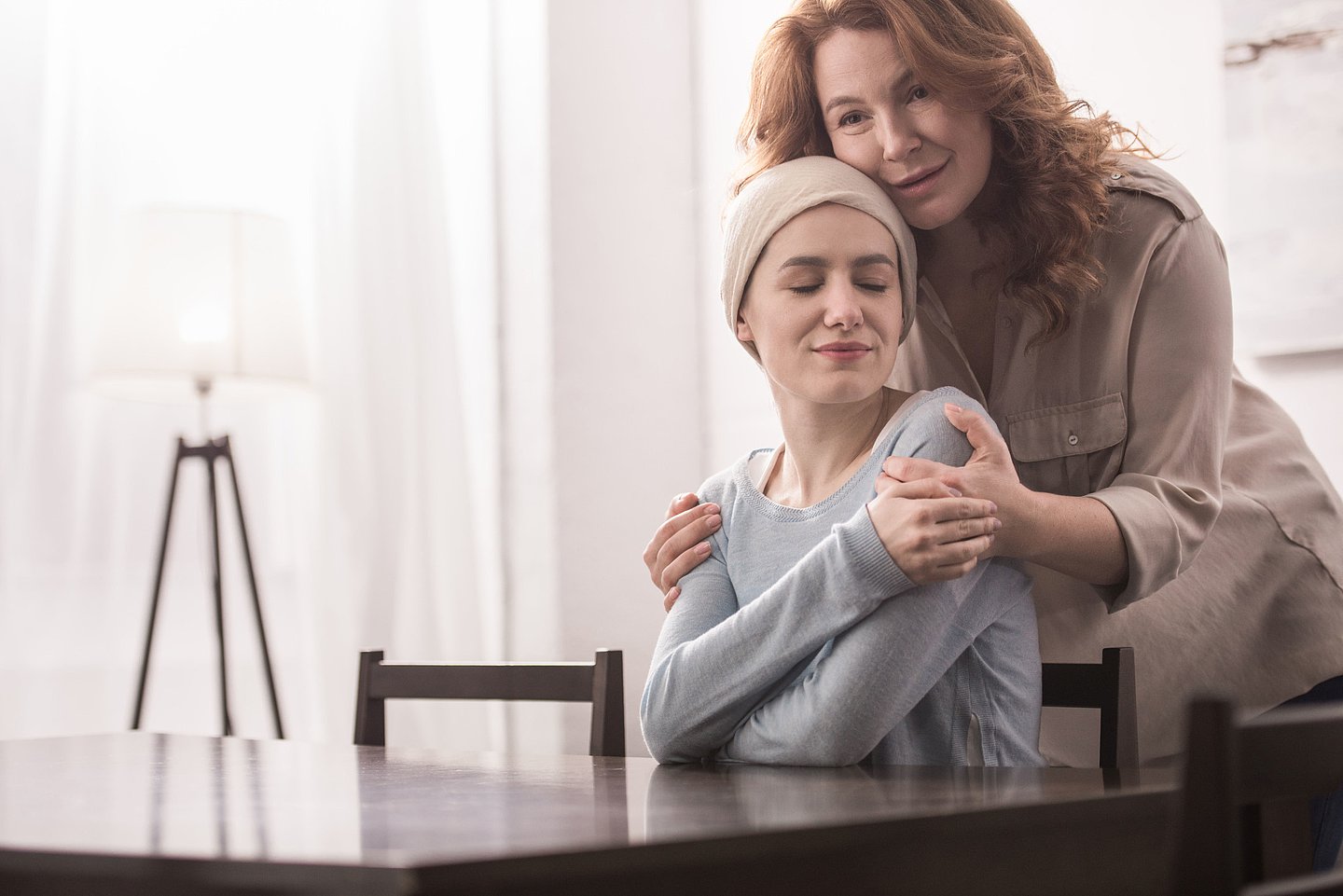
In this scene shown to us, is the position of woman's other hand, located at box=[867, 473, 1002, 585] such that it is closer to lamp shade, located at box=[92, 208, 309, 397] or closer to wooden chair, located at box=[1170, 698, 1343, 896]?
wooden chair, located at box=[1170, 698, 1343, 896]

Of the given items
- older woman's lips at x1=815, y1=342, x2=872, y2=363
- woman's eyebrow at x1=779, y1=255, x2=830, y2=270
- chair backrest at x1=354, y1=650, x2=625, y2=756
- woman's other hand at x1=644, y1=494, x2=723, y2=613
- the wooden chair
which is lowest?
chair backrest at x1=354, y1=650, x2=625, y2=756

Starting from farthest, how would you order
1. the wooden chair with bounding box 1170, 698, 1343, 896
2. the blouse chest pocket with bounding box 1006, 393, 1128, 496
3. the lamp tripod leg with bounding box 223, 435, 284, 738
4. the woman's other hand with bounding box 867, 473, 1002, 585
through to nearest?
the lamp tripod leg with bounding box 223, 435, 284, 738 → the blouse chest pocket with bounding box 1006, 393, 1128, 496 → the woman's other hand with bounding box 867, 473, 1002, 585 → the wooden chair with bounding box 1170, 698, 1343, 896

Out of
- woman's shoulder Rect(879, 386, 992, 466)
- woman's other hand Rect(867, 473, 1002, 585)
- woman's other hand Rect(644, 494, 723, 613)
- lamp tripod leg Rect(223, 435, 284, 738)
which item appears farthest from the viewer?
lamp tripod leg Rect(223, 435, 284, 738)

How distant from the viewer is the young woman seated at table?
3.38ft

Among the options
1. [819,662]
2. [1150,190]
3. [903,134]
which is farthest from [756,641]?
[1150,190]

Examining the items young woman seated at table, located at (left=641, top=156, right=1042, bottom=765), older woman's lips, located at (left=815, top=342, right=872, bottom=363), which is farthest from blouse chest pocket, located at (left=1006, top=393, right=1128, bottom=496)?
older woman's lips, located at (left=815, top=342, right=872, bottom=363)

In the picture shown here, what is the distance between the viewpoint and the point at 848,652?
104 cm

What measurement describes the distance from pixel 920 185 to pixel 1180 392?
1.09 feet

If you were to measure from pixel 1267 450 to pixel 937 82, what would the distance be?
610 mm

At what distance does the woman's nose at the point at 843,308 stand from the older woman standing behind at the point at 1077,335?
0.67 feet

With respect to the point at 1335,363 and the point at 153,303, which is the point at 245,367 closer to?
the point at 153,303

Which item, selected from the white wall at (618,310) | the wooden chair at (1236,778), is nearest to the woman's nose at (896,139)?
the wooden chair at (1236,778)

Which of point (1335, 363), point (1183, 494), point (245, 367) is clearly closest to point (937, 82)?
point (1183, 494)

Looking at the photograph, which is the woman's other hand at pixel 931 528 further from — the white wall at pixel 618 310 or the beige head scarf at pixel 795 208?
the white wall at pixel 618 310
